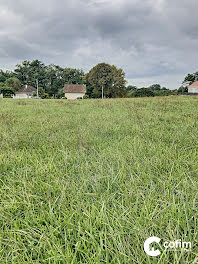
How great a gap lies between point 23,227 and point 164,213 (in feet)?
3.00

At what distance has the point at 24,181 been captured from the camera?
1478 millimetres

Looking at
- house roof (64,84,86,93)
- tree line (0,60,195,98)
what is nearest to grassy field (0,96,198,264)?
tree line (0,60,195,98)

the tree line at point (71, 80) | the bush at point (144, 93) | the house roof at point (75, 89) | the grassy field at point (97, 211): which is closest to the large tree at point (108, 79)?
the tree line at point (71, 80)

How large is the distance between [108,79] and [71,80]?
20.2 m

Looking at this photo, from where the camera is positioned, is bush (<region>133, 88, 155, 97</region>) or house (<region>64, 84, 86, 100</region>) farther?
house (<region>64, 84, 86, 100</region>)

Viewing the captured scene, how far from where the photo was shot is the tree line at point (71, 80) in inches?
1532

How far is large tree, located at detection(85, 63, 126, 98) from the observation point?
1532 inches

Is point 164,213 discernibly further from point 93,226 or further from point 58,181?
point 58,181

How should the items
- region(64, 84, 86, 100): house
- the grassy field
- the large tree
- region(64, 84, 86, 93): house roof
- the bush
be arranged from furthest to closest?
region(64, 84, 86, 93): house roof, region(64, 84, 86, 100): house, the large tree, the bush, the grassy field

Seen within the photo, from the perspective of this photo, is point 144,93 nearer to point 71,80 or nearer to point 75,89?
point 75,89

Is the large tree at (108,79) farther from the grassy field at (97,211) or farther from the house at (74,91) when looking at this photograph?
the grassy field at (97,211)

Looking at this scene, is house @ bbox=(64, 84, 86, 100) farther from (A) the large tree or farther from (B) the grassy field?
(B) the grassy field

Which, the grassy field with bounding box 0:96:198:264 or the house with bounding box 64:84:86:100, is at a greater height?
the house with bounding box 64:84:86:100

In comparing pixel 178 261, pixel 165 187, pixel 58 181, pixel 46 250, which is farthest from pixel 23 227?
pixel 165 187
